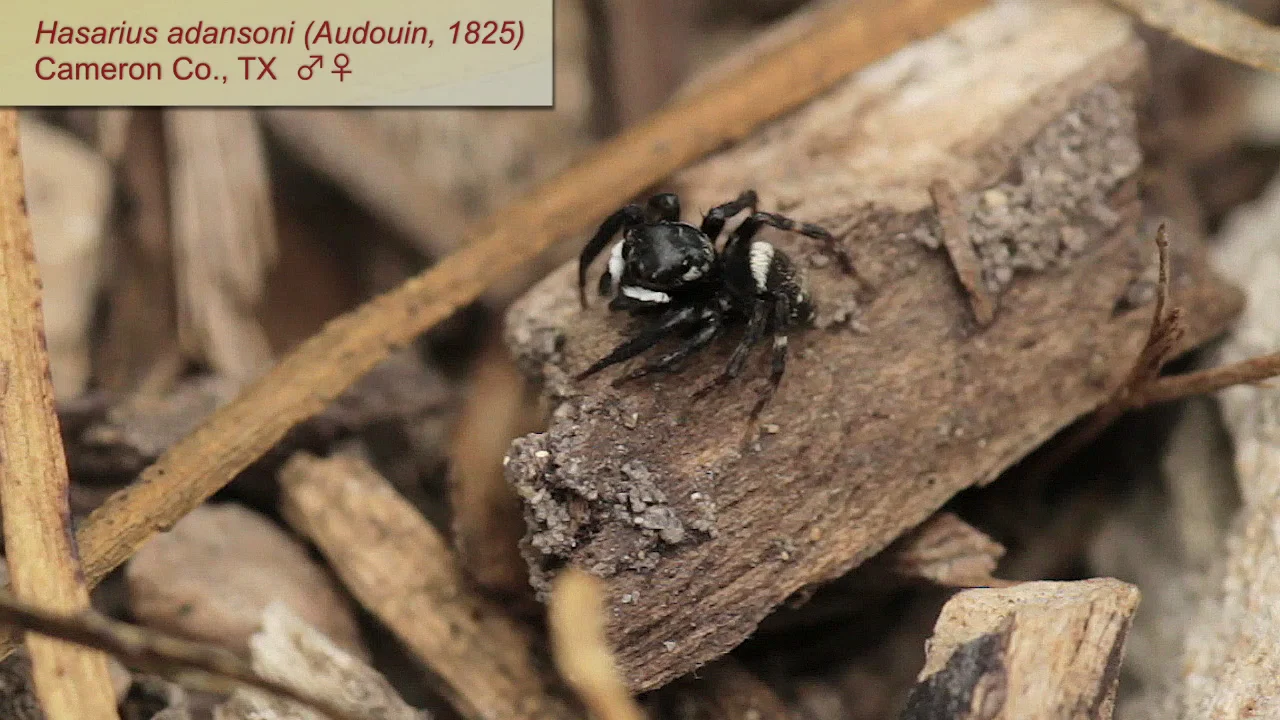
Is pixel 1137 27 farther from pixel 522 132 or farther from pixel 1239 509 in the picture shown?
pixel 522 132

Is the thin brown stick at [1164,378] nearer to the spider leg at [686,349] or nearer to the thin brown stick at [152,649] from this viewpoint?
the spider leg at [686,349]

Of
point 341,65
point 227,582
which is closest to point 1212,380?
point 341,65

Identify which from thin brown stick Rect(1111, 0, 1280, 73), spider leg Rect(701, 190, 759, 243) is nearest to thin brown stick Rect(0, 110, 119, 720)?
spider leg Rect(701, 190, 759, 243)

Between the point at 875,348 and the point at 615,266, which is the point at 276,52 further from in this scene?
the point at 875,348

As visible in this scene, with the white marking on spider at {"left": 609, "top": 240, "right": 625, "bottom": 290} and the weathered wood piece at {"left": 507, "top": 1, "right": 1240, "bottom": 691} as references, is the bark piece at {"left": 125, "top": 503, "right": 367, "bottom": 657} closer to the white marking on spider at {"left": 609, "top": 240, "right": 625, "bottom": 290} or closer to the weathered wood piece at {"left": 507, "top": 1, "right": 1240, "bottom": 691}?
the weathered wood piece at {"left": 507, "top": 1, "right": 1240, "bottom": 691}

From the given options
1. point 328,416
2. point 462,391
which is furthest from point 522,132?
point 328,416

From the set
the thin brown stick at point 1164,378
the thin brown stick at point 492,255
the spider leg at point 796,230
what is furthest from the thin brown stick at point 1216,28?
the spider leg at point 796,230
